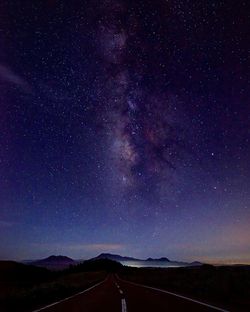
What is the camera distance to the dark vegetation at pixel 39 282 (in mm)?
15417

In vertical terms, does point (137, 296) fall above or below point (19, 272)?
below

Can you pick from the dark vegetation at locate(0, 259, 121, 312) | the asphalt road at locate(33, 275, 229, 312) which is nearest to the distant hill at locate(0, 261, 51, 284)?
the dark vegetation at locate(0, 259, 121, 312)

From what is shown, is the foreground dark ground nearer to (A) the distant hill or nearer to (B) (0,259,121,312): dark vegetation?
(B) (0,259,121,312): dark vegetation

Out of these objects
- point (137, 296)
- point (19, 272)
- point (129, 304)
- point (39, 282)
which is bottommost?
point (129, 304)

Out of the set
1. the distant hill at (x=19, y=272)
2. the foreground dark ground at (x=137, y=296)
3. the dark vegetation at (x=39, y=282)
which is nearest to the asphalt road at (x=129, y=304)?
the foreground dark ground at (x=137, y=296)

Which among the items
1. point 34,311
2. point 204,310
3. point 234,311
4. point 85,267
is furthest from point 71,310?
point 85,267

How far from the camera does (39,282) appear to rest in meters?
Answer: 74.6

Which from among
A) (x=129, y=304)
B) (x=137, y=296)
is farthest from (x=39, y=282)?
(x=129, y=304)

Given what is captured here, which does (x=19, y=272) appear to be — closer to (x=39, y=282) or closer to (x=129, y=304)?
(x=39, y=282)

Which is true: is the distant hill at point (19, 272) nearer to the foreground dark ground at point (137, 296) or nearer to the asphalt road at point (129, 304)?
the foreground dark ground at point (137, 296)

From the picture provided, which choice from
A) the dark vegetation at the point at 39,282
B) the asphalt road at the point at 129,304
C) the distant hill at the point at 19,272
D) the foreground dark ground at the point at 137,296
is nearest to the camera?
the asphalt road at the point at 129,304

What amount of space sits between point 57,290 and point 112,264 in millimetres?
135239

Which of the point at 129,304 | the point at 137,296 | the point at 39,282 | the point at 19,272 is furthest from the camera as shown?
the point at 19,272

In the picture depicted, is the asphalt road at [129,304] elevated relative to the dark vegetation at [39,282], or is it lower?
lower
